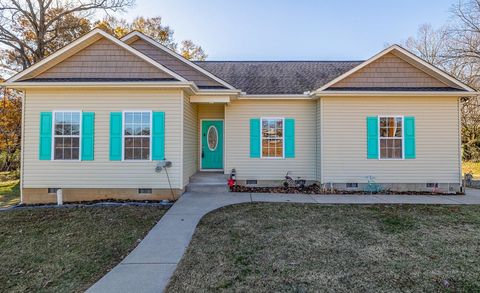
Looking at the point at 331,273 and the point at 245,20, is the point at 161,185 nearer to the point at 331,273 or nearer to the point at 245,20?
the point at 331,273

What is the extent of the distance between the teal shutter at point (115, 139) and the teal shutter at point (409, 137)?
9991mm

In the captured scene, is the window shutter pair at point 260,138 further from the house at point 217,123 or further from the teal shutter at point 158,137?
the teal shutter at point 158,137

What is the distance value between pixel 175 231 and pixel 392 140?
27.4 feet

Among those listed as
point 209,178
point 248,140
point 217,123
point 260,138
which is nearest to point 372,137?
point 260,138

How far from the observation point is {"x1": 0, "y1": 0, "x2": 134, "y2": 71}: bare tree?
14.2 m

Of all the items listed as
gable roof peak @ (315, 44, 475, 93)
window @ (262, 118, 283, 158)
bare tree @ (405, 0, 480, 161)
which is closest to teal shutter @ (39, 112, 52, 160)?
window @ (262, 118, 283, 158)

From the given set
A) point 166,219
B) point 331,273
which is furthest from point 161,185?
point 331,273

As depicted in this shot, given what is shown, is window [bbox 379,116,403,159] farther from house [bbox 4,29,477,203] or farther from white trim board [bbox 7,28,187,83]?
white trim board [bbox 7,28,187,83]

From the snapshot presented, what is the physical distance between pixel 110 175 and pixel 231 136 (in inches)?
176

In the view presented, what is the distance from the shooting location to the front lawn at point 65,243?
4.00 m

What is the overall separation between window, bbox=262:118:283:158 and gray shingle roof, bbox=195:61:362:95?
1.17 meters

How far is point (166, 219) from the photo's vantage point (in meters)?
6.36

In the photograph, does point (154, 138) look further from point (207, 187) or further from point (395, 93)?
point (395, 93)

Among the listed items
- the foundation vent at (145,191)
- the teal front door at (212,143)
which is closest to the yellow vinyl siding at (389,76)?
the teal front door at (212,143)
